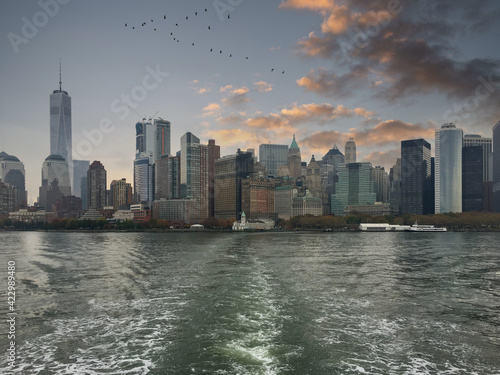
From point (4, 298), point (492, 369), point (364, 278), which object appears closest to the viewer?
point (492, 369)

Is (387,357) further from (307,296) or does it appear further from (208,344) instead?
(307,296)

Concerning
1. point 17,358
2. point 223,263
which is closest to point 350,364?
point 17,358

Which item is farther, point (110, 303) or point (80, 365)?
point (110, 303)

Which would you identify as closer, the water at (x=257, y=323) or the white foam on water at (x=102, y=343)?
the white foam on water at (x=102, y=343)

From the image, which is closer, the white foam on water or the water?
the white foam on water

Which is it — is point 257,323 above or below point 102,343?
below

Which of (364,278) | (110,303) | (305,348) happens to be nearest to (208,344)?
(305,348)

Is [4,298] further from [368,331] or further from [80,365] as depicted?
[368,331]

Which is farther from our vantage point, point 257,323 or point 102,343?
point 257,323

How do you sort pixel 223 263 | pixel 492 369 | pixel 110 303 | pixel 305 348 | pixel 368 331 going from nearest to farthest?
pixel 492 369 < pixel 305 348 < pixel 368 331 < pixel 110 303 < pixel 223 263
